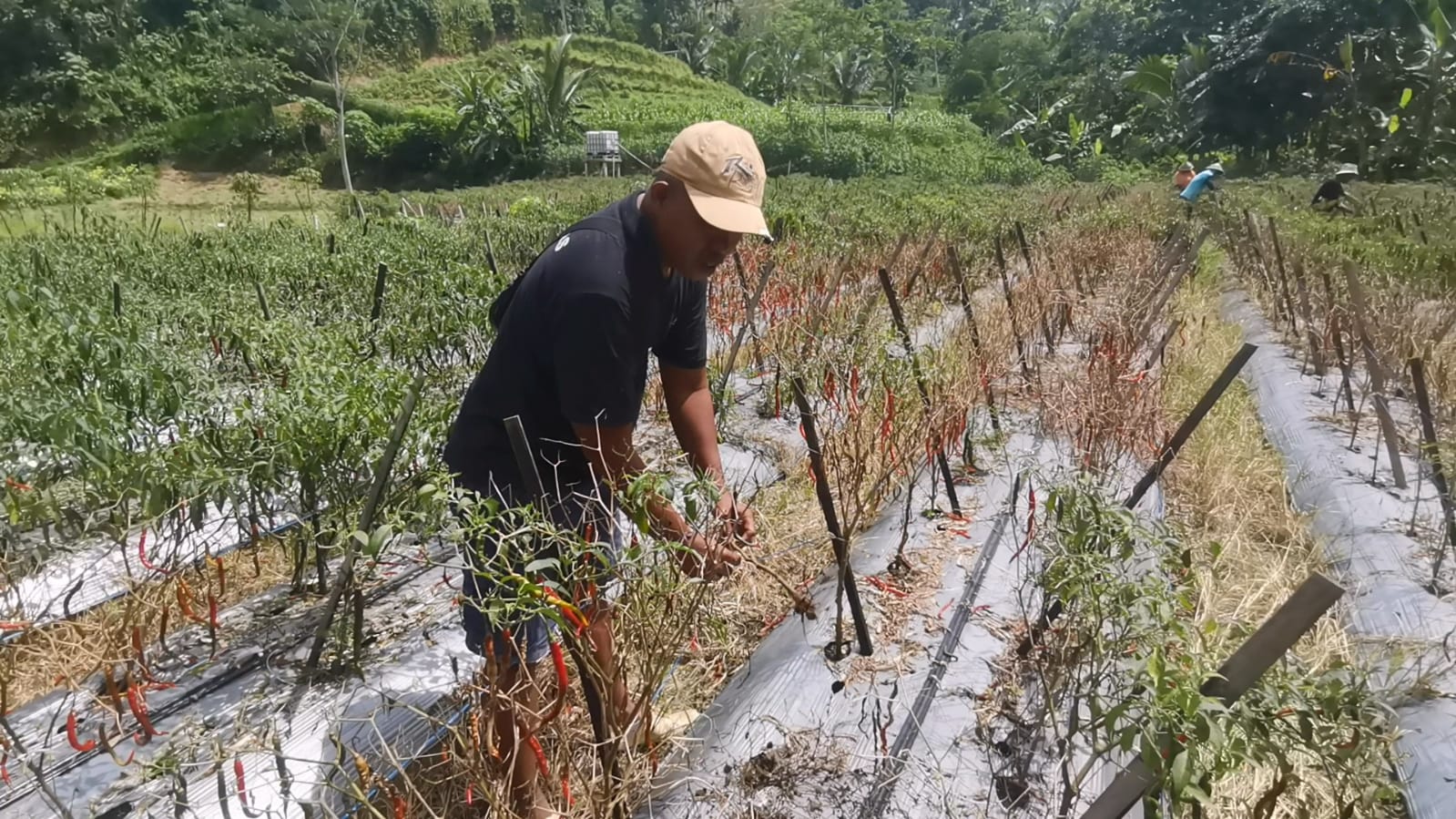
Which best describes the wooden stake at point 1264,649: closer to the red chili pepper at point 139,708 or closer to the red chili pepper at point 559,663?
the red chili pepper at point 559,663

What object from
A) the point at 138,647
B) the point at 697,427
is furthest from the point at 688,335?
the point at 138,647

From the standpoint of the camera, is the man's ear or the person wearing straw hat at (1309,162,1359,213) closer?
the man's ear

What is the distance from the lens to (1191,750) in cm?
110

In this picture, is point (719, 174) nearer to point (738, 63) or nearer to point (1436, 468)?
point (1436, 468)

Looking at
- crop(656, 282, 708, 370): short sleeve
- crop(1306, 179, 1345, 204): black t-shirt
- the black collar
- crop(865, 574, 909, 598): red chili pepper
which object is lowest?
crop(865, 574, 909, 598): red chili pepper

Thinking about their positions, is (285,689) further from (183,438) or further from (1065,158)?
(1065,158)

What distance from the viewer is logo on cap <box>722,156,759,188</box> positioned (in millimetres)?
1531

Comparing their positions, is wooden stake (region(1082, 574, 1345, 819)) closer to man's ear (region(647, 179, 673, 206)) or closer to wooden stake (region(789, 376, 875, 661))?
wooden stake (region(789, 376, 875, 661))

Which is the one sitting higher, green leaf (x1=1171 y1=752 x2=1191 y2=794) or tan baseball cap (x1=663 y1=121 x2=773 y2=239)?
tan baseball cap (x1=663 y1=121 x2=773 y2=239)

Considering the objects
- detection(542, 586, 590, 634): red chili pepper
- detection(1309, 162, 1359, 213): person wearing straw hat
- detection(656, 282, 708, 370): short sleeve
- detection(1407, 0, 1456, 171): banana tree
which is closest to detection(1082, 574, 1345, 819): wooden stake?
detection(542, 586, 590, 634): red chili pepper

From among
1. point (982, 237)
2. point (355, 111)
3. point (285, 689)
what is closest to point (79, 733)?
point (285, 689)

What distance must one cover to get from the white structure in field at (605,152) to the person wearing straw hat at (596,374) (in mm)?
20268

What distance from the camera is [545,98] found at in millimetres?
25047

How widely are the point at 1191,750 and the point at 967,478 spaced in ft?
8.02
